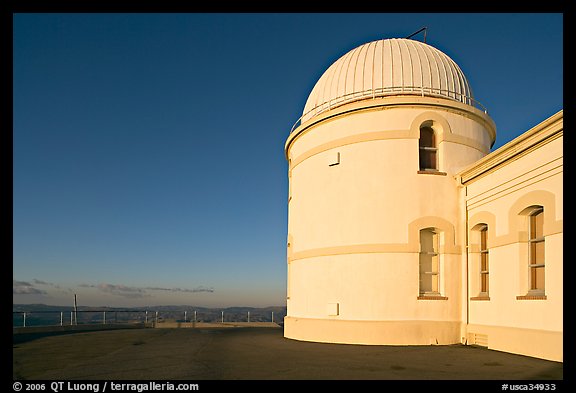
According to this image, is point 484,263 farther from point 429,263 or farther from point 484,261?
point 429,263

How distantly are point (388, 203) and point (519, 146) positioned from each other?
4.20m

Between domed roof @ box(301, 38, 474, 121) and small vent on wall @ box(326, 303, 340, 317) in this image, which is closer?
small vent on wall @ box(326, 303, 340, 317)

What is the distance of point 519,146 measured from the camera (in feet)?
39.0

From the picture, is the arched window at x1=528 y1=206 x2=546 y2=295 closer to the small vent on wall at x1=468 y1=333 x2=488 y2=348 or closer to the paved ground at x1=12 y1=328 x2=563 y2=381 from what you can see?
the paved ground at x1=12 y1=328 x2=563 y2=381

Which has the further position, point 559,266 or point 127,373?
point 559,266

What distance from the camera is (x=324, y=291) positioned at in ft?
50.9

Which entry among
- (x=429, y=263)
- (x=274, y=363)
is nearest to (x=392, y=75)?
(x=429, y=263)

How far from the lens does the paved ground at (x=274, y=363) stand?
8.66 m

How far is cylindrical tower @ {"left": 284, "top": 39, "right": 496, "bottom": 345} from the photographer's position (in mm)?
14188

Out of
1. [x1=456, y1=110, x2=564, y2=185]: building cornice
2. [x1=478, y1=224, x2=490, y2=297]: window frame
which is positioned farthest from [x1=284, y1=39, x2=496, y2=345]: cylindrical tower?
[x1=456, y1=110, x2=564, y2=185]: building cornice

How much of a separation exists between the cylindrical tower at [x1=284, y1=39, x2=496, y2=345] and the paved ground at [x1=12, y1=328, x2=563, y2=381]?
1213 mm

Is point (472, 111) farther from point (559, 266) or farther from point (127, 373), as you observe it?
point (127, 373)
